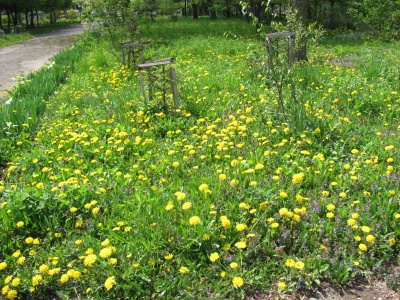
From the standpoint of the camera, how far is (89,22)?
42.6 ft

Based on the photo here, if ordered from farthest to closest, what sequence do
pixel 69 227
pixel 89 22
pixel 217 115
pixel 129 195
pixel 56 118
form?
1. pixel 89 22
2. pixel 56 118
3. pixel 217 115
4. pixel 129 195
5. pixel 69 227

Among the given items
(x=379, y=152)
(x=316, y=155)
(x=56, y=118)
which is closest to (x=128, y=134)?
(x=56, y=118)

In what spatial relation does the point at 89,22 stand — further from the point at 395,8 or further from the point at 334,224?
the point at 334,224

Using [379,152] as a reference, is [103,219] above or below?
below

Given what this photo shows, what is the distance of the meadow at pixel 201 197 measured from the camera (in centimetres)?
248

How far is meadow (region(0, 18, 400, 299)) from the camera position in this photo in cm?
248

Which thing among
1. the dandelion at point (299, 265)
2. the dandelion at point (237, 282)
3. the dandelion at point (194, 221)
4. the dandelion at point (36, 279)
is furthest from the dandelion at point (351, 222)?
the dandelion at point (36, 279)

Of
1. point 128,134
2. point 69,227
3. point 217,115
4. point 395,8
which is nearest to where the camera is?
point 69,227

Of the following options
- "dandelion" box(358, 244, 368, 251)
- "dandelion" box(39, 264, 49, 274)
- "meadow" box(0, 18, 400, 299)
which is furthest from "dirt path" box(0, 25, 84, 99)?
"dandelion" box(358, 244, 368, 251)

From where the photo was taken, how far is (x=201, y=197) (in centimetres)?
316

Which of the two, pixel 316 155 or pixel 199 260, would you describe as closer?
pixel 199 260

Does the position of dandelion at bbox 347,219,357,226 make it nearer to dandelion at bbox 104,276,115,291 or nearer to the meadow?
the meadow

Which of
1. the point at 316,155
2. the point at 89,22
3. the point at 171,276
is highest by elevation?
the point at 89,22

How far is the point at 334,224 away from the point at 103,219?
1.80 metres
